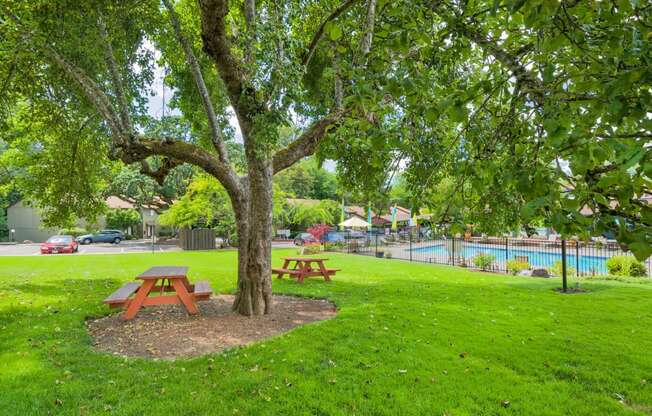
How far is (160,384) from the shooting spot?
12.6 ft

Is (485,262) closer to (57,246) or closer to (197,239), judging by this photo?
(197,239)

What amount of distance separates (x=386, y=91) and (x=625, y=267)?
14840mm

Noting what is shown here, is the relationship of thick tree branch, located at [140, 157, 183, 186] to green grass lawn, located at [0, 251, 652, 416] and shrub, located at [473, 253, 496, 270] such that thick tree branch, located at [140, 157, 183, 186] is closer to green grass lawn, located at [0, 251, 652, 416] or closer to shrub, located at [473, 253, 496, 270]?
green grass lawn, located at [0, 251, 652, 416]

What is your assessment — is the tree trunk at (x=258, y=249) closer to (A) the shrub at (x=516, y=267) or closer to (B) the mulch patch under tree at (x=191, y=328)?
(B) the mulch patch under tree at (x=191, y=328)

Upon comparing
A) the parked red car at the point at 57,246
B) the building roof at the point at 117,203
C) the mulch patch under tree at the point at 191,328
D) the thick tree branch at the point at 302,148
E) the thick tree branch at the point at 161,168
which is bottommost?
the mulch patch under tree at the point at 191,328

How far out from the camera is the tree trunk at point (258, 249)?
6.54m

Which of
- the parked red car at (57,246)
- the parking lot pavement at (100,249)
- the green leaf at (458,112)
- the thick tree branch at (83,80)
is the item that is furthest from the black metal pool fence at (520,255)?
the parked red car at (57,246)

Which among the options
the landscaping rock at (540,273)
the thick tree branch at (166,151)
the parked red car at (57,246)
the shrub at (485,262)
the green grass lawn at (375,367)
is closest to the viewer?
the green grass lawn at (375,367)

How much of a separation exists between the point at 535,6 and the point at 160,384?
414cm

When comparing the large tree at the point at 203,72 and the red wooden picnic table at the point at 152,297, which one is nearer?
the large tree at the point at 203,72

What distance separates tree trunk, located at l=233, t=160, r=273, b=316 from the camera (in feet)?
21.4

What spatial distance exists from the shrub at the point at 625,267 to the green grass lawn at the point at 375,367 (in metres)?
6.92

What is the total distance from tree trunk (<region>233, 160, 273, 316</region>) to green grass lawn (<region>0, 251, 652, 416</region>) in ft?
4.36

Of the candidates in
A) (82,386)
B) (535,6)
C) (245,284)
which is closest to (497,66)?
(535,6)
